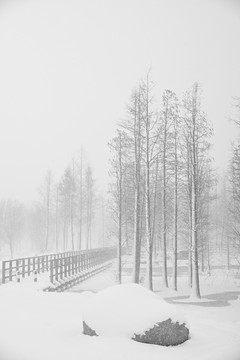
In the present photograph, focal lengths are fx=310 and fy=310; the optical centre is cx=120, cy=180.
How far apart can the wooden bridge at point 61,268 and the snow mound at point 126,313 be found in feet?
28.4

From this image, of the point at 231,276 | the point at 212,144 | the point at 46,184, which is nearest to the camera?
the point at 212,144

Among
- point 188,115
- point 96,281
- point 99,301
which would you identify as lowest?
point 96,281

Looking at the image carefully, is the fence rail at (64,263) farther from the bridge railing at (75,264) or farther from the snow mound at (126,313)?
the snow mound at (126,313)

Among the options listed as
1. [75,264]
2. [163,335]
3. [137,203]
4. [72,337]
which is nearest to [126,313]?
[163,335]

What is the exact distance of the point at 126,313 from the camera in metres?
6.80

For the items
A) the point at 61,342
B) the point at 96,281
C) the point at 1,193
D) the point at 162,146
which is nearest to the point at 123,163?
the point at 162,146

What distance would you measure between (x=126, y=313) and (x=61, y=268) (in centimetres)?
1309

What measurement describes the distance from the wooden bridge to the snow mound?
8.66 m

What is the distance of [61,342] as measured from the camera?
6.75 meters

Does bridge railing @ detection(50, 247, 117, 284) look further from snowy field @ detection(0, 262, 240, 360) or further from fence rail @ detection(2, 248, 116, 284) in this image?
snowy field @ detection(0, 262, 240, 360)

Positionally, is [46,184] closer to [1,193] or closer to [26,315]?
[26,315]

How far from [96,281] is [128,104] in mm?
12678

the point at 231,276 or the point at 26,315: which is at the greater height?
the point at 26,315

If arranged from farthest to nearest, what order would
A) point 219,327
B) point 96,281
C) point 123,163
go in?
point 96,281
point 123,163
point 219,327
